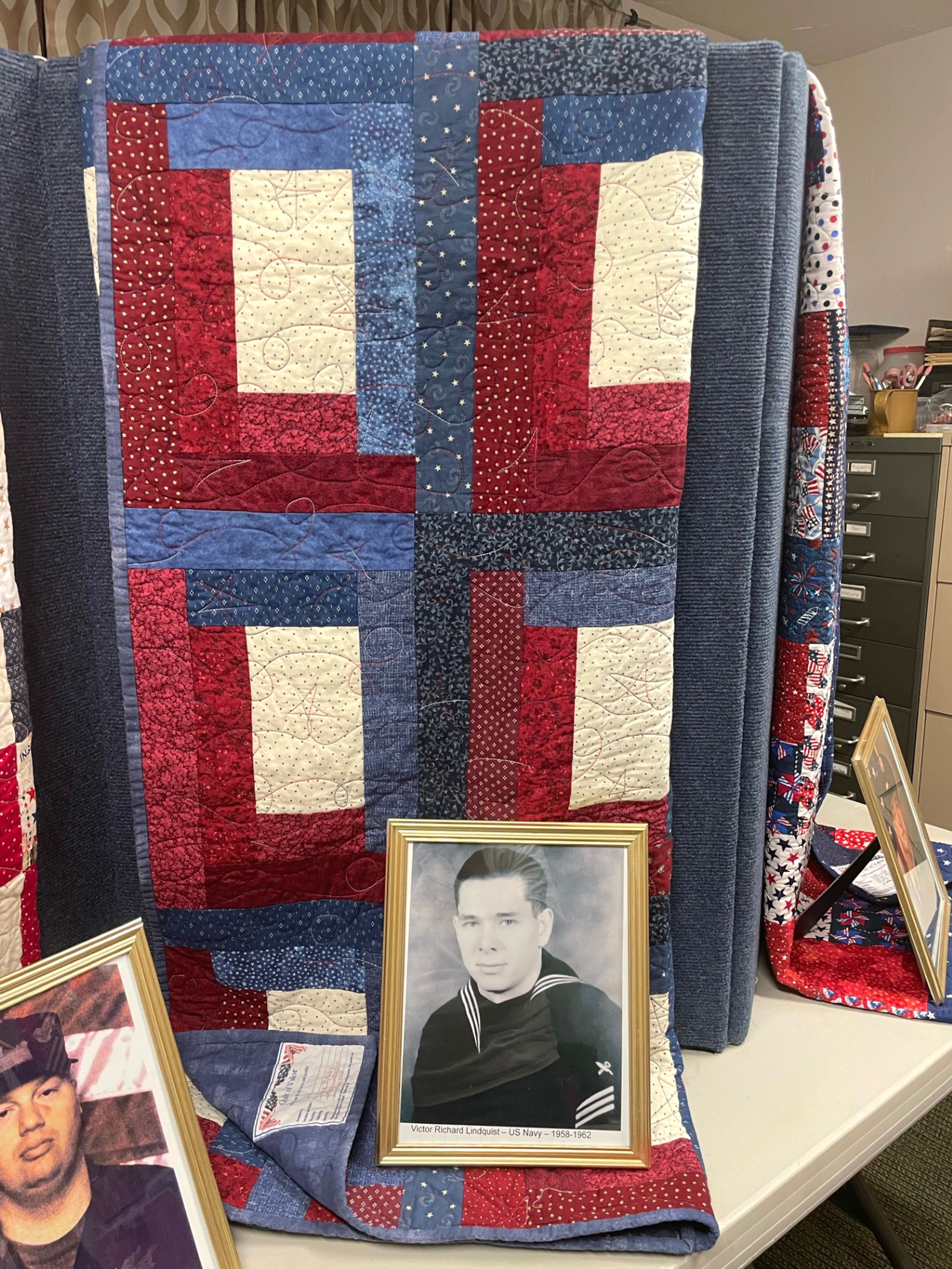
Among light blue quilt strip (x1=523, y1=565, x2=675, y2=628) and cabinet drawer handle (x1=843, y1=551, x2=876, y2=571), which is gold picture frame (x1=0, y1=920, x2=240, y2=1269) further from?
cabinet drawer handle (x1=843, y1=551, x2=876, y2=571)

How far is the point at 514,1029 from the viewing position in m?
0.71

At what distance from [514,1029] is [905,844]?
507 mm

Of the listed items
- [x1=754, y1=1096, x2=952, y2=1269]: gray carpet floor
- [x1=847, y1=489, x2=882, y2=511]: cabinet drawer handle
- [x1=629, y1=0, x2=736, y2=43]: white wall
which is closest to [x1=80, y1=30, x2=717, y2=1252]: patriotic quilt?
[x1=754, y1=1096, x2=952, y2=1269]: gray carpet floor

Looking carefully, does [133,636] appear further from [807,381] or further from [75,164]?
[807,381]

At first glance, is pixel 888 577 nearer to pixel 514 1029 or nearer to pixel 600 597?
pixel 600 597

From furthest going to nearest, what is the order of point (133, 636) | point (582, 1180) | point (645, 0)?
point (645, 0), point (133, 636), point (582, 1180)

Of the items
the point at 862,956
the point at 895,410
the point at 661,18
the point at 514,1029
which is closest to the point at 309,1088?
the point at 514,1029

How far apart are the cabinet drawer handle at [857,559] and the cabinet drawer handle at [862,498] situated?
0.13 meters

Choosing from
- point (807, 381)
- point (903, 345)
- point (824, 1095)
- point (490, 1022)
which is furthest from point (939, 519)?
point (490, 1022)

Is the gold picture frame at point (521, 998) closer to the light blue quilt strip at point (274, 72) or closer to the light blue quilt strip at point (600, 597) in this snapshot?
the light blue quilt strip at point (600, 597)

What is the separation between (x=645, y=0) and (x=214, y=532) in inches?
116

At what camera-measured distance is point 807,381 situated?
0.83m

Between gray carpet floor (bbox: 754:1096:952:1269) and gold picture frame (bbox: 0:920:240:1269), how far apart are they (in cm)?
106

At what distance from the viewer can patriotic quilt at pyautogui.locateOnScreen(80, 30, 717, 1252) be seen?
69cm
